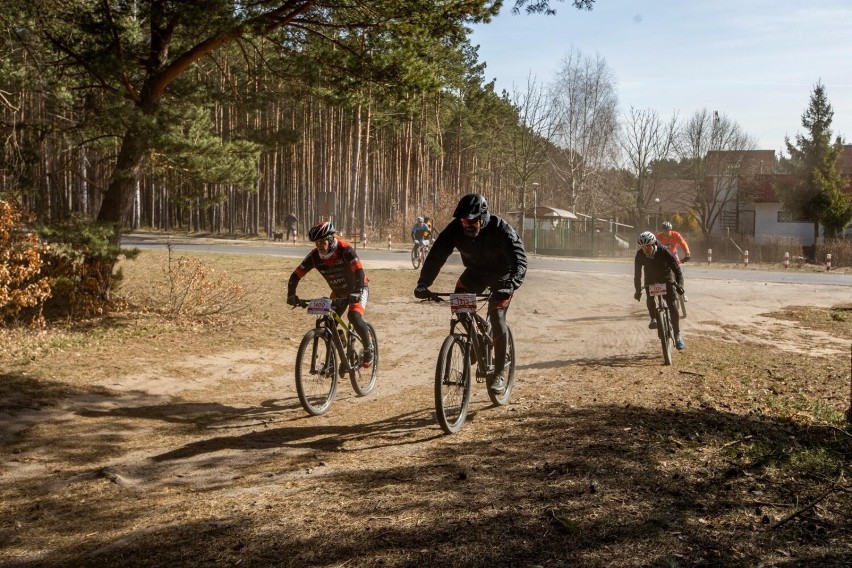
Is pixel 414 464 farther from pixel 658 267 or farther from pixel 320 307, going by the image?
pixel 658 267

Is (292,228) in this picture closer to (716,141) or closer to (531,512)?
(716,141)

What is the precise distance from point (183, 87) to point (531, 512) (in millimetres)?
12736

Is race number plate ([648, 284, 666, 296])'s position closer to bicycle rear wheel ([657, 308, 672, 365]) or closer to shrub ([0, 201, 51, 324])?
bicycle rear wheel ([657, 308, 672, 365])

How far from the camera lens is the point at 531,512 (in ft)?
16.5

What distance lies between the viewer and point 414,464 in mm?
6340

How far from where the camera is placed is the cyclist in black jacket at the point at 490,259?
774 cm

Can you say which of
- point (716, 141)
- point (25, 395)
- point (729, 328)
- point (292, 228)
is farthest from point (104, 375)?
point (716, 141)

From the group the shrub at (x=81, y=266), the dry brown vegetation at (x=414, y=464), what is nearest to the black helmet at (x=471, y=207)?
the dry brown vegetation at (x=414, y=464)

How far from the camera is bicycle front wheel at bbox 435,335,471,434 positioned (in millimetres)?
7250

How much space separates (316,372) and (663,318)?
5.71 m

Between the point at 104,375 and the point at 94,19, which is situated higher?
the point at 94,19

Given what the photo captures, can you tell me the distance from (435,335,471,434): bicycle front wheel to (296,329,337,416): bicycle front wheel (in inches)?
62.5

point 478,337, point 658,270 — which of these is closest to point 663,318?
point 658,270

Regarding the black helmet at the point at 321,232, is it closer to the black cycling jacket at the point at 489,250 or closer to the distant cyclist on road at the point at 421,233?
the black cycling jacket at the point at 489,250
